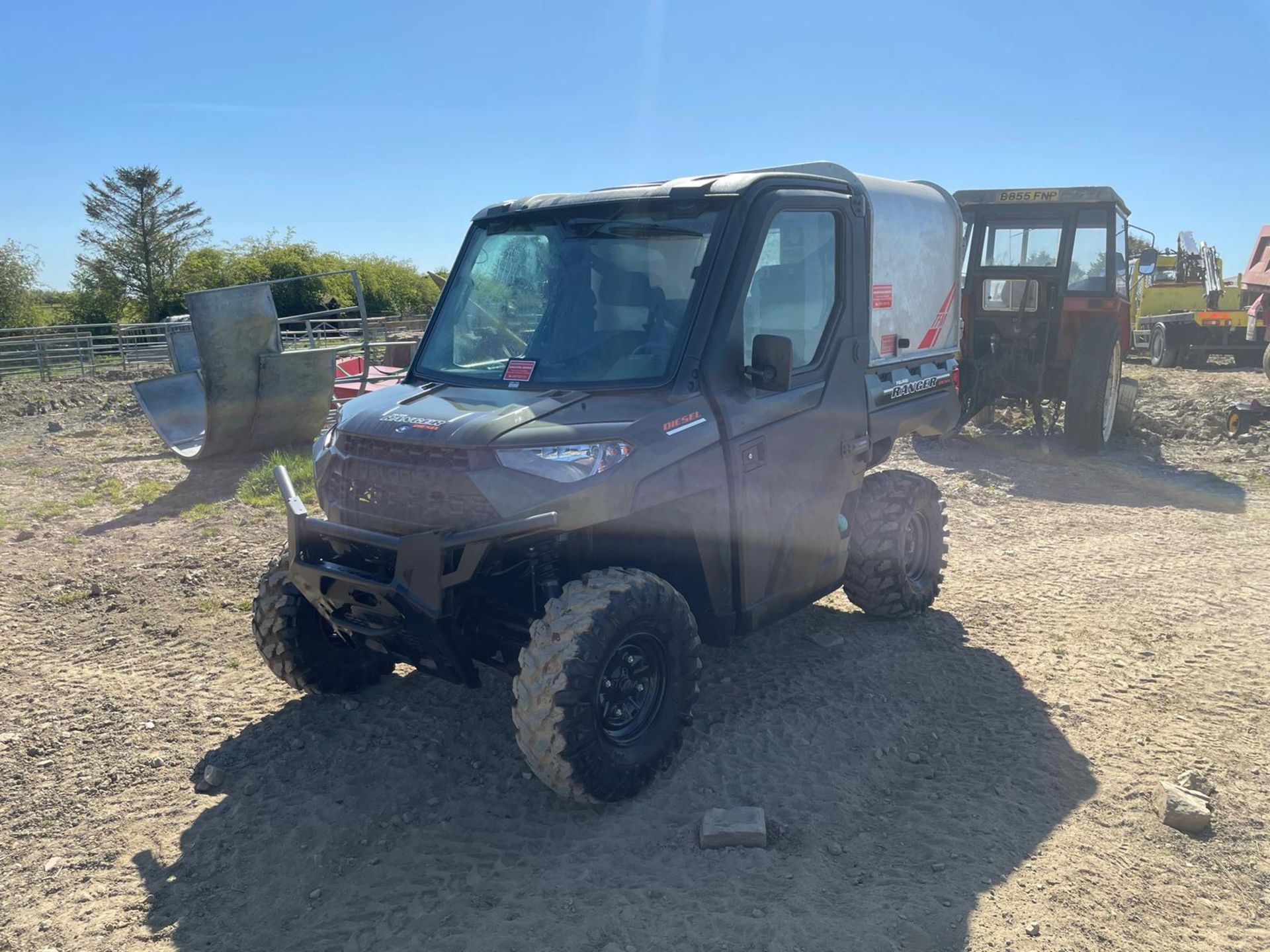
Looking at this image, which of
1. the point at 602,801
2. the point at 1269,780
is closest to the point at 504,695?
the point at 602,801

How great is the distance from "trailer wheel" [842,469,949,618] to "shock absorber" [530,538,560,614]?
2224mm

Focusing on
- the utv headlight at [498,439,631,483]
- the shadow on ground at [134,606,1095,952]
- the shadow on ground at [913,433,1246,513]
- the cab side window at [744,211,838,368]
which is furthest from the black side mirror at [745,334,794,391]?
the shadow on ground at [913,433,1246,513]

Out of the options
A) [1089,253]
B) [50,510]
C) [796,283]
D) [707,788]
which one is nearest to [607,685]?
[707,788]

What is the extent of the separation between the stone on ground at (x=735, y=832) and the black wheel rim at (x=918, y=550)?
2620 millimetres

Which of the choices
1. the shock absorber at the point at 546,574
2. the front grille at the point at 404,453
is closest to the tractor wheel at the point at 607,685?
the shock absorber at the point at 546,574

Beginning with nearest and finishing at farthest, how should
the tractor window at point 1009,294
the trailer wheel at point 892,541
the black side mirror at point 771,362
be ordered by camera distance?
1. the black side mirror at point 771,362
2. the trailer wheel at point 892,541
3. the tractor window at point 1009,294

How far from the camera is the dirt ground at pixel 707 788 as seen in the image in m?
3.35

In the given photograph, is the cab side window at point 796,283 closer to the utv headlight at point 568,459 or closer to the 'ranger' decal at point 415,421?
the utv headlight at point 568,459

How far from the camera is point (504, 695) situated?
5.05 m

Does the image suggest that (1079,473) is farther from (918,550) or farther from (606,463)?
(606,463)

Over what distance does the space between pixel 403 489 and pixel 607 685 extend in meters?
1.13

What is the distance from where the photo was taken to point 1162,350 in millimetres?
21031

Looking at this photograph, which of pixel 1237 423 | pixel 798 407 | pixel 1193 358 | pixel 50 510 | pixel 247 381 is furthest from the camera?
pixel 1193 358

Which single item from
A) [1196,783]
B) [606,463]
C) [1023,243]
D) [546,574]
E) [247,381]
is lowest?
[1196,783]
